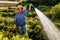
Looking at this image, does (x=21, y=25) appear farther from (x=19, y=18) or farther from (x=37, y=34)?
(x=37, y=34)

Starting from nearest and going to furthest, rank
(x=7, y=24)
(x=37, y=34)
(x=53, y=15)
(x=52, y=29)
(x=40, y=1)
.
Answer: (x=52, y=29)
(x=37, y=34)
(x=7, y=24)
(x=53, y=15)
(x=40, y=1)

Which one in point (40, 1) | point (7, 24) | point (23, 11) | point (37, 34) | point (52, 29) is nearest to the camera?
point (23, 11)

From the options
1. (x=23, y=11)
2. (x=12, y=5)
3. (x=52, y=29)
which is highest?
(x=23, y=11)

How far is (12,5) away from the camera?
44.5 ft

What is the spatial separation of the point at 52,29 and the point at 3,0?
32.0ft

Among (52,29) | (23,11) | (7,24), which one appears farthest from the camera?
(7,24)

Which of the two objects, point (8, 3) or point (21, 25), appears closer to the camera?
point (21, 25)

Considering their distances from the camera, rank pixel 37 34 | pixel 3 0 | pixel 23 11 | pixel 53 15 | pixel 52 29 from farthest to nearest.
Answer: pixel 3 0
pixel 53 15
pixel 37 34
pixel 52 29
pixel 23 11

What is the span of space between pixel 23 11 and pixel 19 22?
0.30m

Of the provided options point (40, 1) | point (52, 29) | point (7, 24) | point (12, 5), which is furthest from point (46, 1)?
point (52, 29)

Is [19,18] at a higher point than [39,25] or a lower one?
higher

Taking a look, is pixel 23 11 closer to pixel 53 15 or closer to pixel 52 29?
pixel 52 29

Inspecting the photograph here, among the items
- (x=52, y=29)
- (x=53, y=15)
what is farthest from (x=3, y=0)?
(x=52, y=29)

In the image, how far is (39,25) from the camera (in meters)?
6.39
